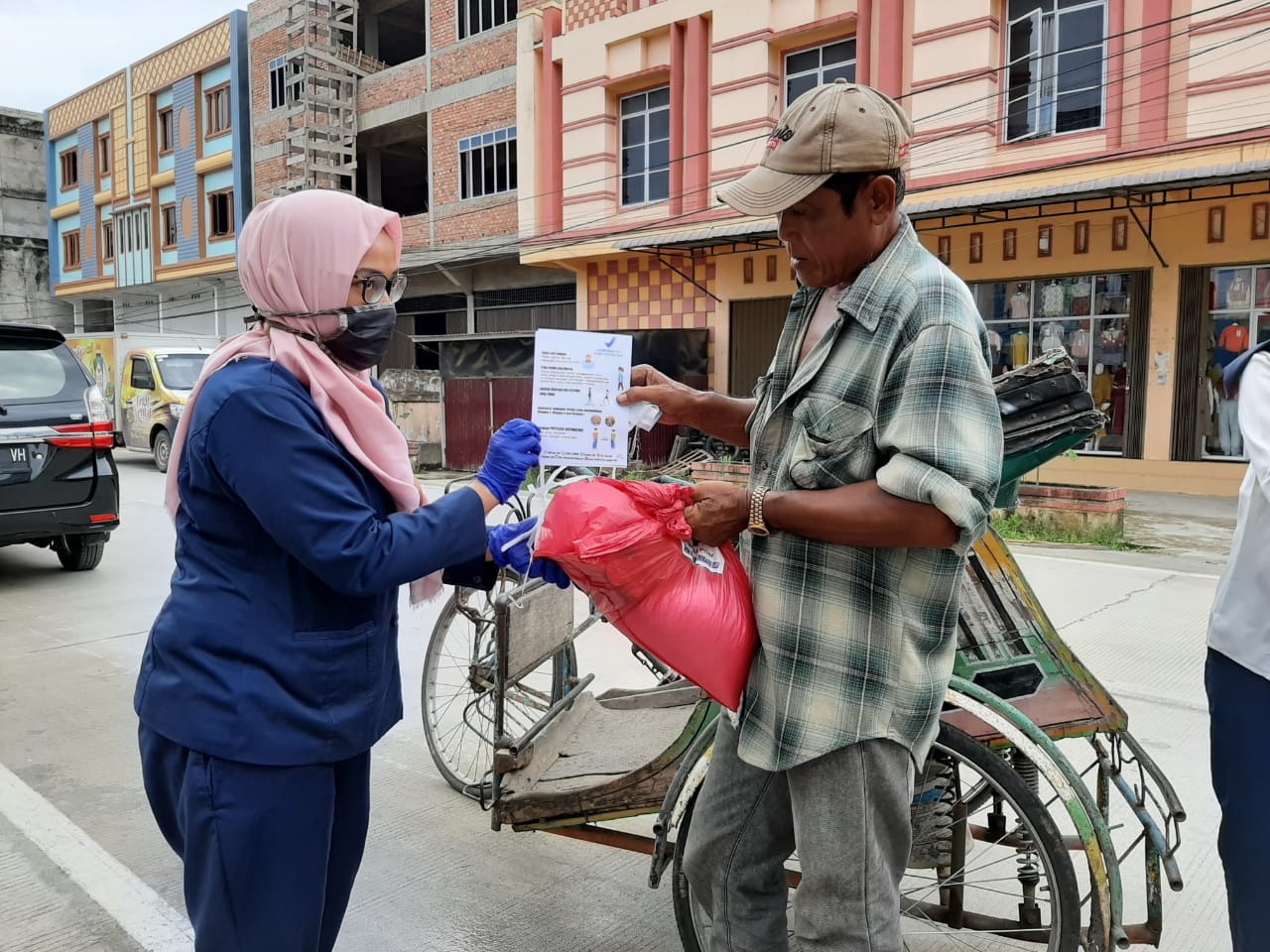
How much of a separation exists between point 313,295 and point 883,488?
109 cm

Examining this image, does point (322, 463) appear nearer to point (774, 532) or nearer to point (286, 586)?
point (286, 586)

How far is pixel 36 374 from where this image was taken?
277 inches

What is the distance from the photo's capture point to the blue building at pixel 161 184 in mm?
27234

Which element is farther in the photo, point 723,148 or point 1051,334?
point 723,148

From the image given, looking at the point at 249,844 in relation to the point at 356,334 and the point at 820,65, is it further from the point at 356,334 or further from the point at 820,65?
the point at 820,65

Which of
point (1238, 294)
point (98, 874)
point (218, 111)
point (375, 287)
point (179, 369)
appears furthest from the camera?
point (218, 111)

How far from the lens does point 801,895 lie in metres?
1.68

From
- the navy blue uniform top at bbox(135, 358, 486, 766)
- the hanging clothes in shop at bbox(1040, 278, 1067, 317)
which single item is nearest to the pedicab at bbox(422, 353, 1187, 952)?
the navy blue uniform top at bbox(135, 358, 486, 766)

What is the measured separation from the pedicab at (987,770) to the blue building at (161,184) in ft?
86.3

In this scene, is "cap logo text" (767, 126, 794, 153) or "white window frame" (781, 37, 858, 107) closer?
"cap logo text" (767, 126, 794, 153)

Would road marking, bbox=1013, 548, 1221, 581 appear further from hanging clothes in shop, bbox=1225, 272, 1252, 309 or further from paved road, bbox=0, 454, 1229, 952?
hanging clothes in shop, bbox=1225, 272, 1252, 309

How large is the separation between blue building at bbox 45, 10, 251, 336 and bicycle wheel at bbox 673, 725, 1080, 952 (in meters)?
27.1

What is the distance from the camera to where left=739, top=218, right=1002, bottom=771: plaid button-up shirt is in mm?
1513

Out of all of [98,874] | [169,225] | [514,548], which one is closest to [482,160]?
[169,225]
